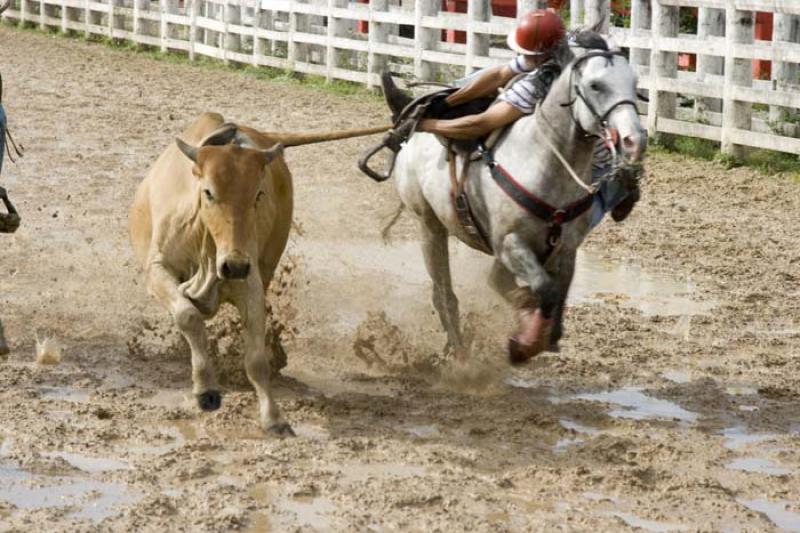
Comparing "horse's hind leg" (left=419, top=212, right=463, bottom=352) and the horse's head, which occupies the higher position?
the horse's head

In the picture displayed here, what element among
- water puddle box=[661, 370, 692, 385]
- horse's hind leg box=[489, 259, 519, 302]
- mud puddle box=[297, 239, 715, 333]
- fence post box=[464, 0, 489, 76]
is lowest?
mud puddle box=[297, 239, 715, 333]

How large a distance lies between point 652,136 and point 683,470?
9.07 m

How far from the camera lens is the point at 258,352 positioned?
705 cm

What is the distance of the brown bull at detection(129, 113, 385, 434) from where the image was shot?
674cm

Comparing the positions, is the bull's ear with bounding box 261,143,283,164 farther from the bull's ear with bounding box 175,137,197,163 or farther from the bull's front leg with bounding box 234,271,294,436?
the bull's front leg with bounding box 234,271,294,436

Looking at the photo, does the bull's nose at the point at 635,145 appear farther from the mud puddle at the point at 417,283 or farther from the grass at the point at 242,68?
the grass at the point at 242,68

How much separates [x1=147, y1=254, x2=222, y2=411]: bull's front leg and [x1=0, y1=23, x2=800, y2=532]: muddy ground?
166 mm

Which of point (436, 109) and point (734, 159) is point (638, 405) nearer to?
point (436, 109)

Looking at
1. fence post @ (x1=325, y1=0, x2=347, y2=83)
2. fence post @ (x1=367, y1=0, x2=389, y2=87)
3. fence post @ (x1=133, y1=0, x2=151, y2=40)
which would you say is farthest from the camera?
fence post @ (x1=133, y1=0, x2=151, y2=40)

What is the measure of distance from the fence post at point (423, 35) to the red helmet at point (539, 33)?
431 inches

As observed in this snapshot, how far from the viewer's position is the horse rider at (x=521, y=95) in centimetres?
747

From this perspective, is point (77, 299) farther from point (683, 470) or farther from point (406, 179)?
point (683, 470)

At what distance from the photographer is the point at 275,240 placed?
307 inches

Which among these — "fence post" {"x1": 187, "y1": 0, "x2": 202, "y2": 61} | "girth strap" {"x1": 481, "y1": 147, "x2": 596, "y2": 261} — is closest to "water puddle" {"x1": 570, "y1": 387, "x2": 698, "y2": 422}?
"girth strap" {"x1": 481, "y1": 147, "x2": 596, "y2": 261}
